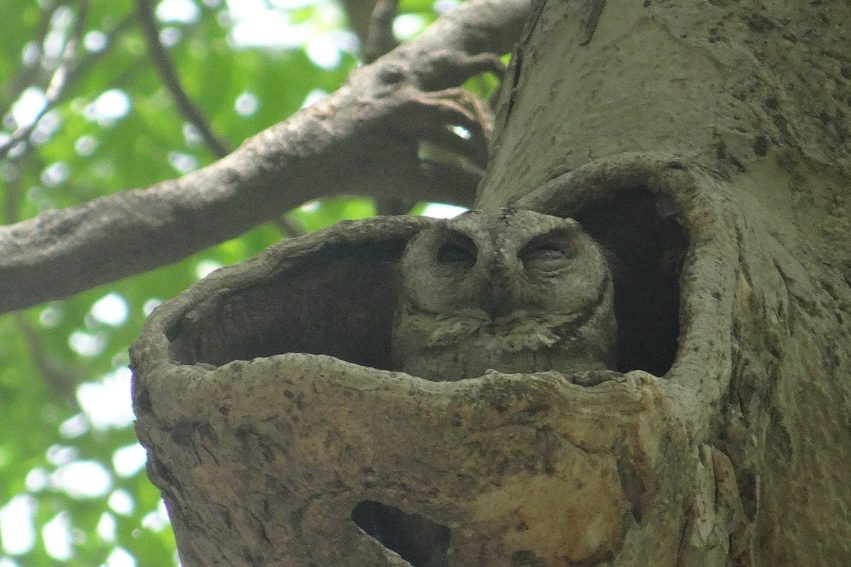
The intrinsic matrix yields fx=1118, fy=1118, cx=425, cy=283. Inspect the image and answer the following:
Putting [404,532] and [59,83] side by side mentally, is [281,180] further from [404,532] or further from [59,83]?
[404,532]

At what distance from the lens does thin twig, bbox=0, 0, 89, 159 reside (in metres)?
3.33

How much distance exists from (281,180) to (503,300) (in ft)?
4.78

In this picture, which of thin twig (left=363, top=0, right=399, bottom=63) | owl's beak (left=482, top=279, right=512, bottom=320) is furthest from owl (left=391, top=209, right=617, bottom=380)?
thin twig (left=363, top=0, right=399, bottom=63)

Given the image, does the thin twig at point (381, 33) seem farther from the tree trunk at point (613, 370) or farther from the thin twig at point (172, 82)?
the tree trunk at point (613, 370)

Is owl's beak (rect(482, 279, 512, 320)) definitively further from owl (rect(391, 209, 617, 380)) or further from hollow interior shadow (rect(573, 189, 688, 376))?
hollow interior shadow (rect(573, 189, 688, 376))

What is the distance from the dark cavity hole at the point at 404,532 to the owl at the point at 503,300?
219mm

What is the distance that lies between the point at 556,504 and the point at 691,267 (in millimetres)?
480

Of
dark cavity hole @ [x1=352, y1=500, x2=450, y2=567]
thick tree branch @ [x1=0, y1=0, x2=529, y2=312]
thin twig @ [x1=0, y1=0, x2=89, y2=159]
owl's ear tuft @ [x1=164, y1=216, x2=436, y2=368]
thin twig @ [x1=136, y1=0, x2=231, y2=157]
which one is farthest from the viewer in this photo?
thin twig @ [x1=136, y1=0, x2=231, y2=157]

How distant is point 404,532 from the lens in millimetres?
1638

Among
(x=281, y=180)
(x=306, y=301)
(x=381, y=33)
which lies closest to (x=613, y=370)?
(x=306, y=301)

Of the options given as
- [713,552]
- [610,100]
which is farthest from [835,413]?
[610,100]

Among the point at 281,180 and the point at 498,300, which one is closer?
the point at 498,300

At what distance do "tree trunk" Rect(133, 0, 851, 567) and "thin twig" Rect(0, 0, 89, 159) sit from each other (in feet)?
5.38

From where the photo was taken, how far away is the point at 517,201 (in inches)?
76.7
